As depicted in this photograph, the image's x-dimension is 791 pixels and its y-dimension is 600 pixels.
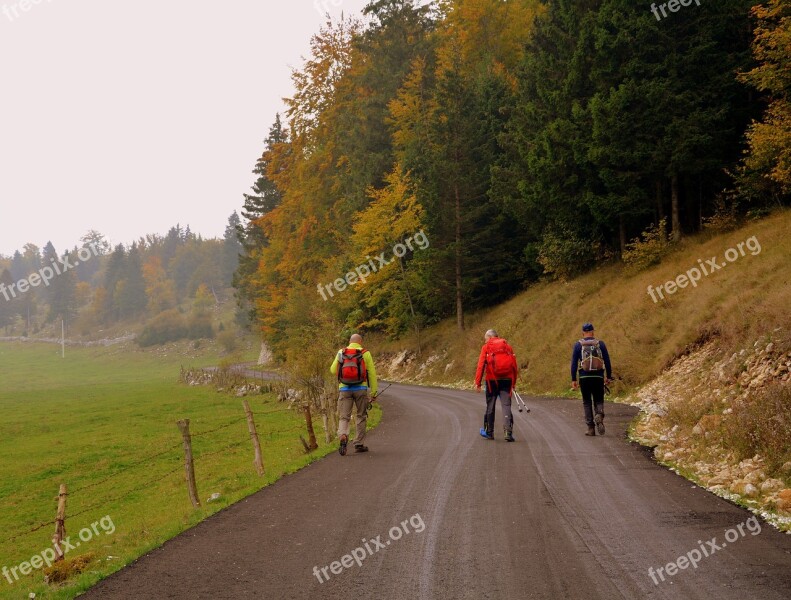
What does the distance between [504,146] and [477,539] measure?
33.0m

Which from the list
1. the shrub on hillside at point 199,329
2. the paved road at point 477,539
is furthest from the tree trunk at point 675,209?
the shrub on hillside at point 199,329

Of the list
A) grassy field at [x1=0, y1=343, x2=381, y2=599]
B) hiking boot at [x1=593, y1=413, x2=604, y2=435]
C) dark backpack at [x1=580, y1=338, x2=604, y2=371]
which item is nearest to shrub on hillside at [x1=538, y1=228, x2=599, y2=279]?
grassy field at [x1=0, y1=343, x2=381, y2=599]

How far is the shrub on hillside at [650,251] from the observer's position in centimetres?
2525

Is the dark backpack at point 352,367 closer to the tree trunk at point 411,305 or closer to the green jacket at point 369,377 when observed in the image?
the green jacket at point 369,377

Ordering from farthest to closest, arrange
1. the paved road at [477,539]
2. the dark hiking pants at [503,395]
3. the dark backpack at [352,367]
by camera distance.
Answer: the dark hiking pants at [503,395]
the dark backpack at [352,367]
the paved road at [477,539]

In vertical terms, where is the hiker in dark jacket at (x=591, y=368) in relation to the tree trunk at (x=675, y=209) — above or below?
below

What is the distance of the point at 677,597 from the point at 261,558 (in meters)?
3.76

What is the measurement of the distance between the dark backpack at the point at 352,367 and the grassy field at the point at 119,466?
1.96 metres

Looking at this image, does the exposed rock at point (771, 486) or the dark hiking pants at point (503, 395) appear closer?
the exposed rock at point (771, 486)

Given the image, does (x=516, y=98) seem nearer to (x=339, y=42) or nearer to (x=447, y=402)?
(x=339, y=42)

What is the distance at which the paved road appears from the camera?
484cm

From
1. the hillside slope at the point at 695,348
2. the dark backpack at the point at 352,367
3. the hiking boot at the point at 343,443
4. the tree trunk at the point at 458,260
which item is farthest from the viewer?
the tree trunk at the point at 458,260

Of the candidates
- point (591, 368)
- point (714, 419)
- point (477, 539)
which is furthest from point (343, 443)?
point (714, 419)

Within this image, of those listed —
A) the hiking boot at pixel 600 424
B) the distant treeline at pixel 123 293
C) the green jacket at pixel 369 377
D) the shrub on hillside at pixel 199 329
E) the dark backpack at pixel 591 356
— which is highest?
the distant treeline at pixel 123 293
